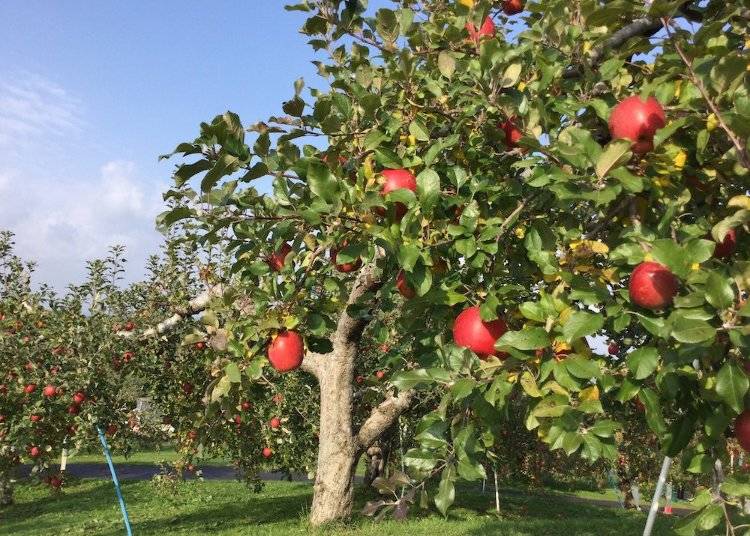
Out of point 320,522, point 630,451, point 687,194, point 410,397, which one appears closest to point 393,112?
point 687,194

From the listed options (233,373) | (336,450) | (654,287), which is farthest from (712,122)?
(336,450)

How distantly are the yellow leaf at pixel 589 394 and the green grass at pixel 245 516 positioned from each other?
27.9ft

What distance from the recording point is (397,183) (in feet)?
6.86

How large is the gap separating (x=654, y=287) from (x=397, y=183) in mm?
899

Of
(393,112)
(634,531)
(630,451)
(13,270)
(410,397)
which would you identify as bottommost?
(634,531)

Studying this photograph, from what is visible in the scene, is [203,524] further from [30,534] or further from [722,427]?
[722,427]

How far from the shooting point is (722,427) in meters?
1.68

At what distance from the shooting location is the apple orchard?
64.6 inches

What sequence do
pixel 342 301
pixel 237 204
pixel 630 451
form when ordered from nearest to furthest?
pixel 237 204 < pixel 342 301 < pixel 630 451

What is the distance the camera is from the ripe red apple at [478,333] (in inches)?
78.5

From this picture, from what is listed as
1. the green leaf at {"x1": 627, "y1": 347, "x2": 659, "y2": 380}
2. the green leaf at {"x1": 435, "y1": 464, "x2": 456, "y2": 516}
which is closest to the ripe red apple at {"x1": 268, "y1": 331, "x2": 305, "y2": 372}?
the green leaf at {"x1": 435, "y1": 464, "x2": 456, "y2": 516}

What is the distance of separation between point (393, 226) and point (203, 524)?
12.2 metres

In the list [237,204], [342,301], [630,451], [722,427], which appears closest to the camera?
[722,427]

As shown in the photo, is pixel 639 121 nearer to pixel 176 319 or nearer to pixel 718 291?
pixel 718 291
